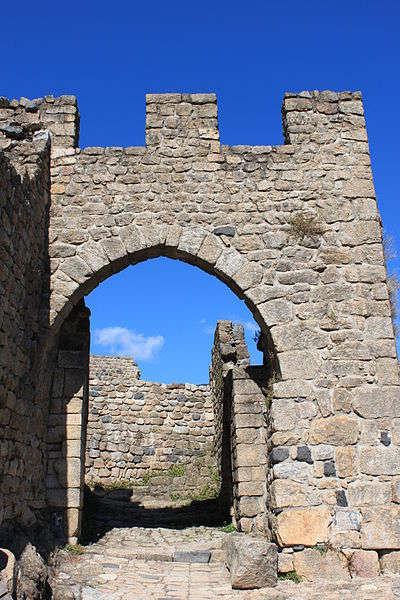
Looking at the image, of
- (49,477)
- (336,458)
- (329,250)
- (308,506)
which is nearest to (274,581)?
(308,506)

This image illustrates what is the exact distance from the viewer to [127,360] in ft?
47.8

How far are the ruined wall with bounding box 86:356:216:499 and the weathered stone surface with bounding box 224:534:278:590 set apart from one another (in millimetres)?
5614

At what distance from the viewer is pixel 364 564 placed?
5879 millimetres

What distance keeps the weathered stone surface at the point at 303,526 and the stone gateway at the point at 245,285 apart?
14 millimetres

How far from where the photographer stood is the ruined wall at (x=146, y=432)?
12.1 meters

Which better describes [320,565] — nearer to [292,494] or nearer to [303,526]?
[303,526]

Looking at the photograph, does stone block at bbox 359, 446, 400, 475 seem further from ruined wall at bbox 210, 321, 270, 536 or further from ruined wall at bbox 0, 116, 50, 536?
ruined wall at bbox 0, 116, 50, 536

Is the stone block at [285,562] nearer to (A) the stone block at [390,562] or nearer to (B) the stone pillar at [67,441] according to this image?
(A) the stone block at [390,562]

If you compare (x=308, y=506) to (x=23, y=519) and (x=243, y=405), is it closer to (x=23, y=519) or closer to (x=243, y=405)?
(x=243, y=405)

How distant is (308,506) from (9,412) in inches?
129

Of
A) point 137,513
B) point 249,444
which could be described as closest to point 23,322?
point 249,444

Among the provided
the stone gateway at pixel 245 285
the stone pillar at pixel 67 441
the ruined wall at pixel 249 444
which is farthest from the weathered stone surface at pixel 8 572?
the ruined wall at pixel 249 444

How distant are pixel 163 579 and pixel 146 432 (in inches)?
281

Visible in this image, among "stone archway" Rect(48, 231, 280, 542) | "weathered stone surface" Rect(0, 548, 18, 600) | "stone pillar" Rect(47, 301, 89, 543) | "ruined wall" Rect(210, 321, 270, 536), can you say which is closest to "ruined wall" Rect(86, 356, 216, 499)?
"ruined wall" Rect(210, 321, 270, 536)
